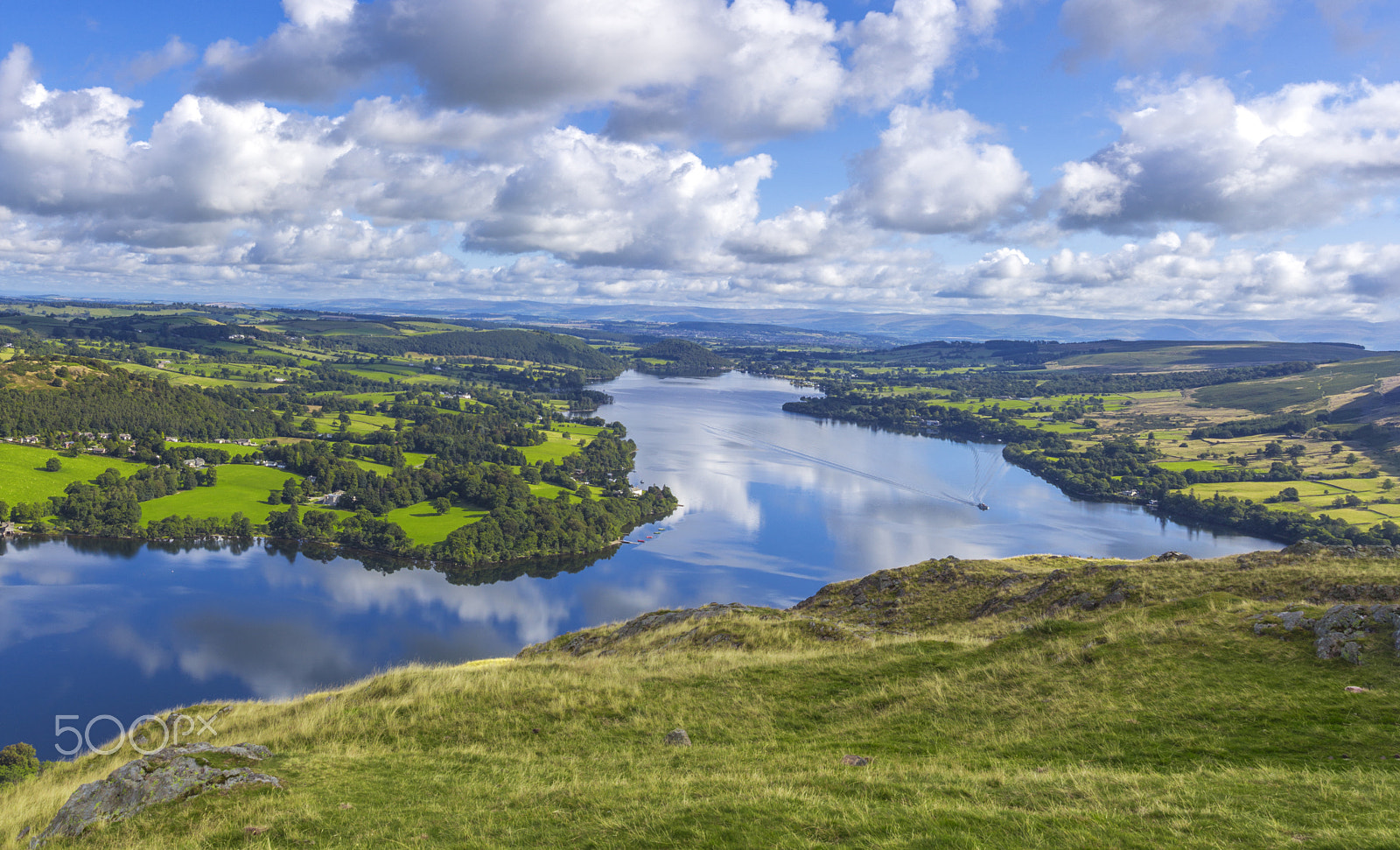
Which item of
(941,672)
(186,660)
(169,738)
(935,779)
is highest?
(935,779)

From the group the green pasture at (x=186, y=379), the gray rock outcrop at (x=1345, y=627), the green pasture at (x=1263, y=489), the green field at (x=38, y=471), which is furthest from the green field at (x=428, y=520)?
the green pasture at (x=1263, y=489)

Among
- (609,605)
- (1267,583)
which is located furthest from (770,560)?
(1267,583)

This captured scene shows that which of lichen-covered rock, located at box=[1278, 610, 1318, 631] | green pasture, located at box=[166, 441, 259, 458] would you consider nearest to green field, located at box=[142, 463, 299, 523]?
green pasture, located at box=[166, 441, 259, 458]

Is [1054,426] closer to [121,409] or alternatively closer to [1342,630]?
[1342,630]

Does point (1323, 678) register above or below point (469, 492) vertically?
above

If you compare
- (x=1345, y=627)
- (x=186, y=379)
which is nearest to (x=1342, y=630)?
(x=1345, y=627)

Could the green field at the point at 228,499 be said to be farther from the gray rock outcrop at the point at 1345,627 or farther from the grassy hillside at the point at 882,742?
the gray rock outcrop at the point at 1345,627

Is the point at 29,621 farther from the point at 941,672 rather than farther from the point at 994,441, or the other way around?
the point at 994,441
